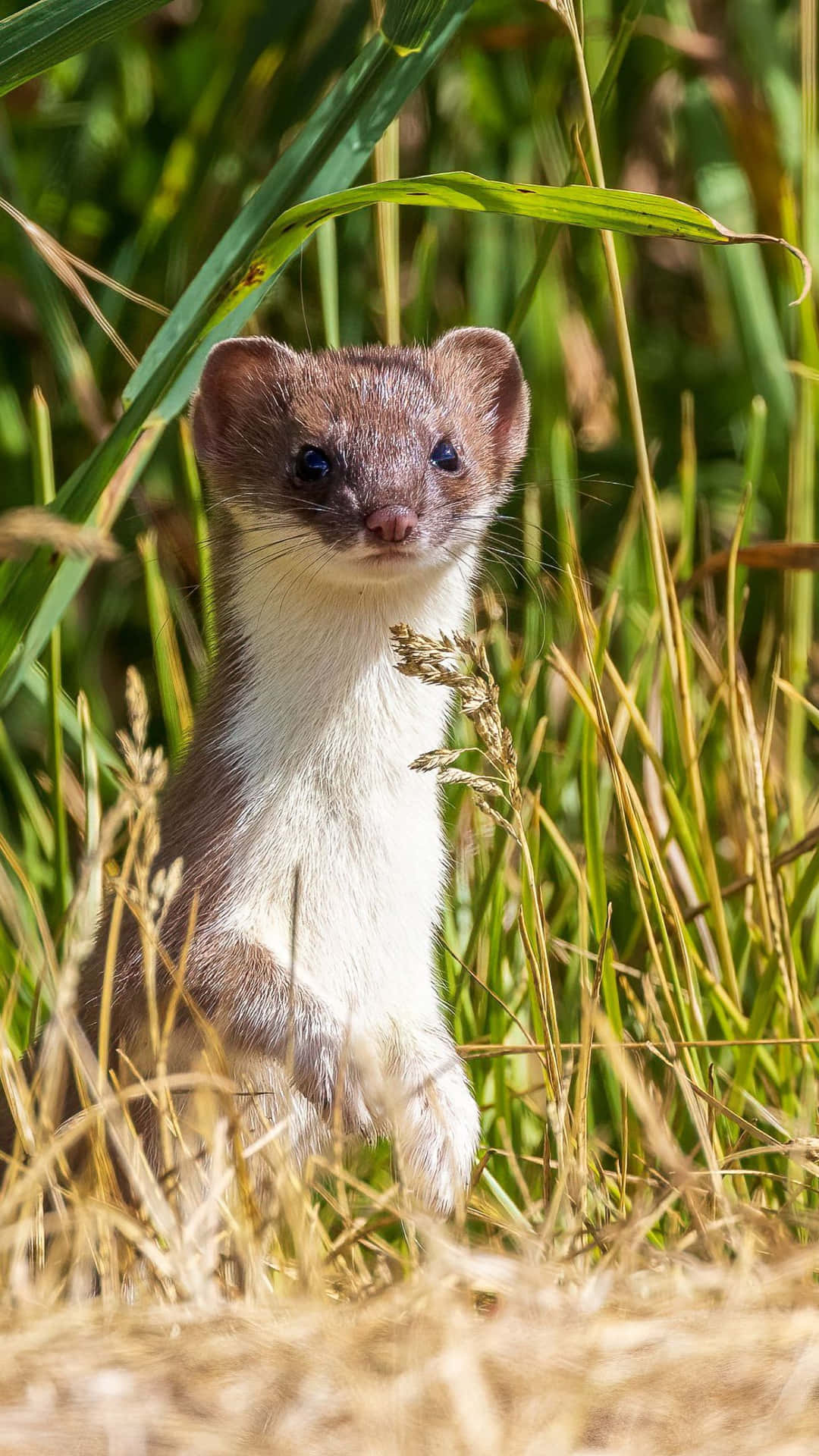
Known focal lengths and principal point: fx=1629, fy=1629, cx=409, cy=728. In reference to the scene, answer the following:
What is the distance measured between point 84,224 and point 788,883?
238cm

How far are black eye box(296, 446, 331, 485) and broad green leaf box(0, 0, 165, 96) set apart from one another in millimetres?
608

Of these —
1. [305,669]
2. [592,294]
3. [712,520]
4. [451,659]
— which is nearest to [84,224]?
[592,294]

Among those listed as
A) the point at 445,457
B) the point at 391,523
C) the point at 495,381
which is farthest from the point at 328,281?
the point at 391,523

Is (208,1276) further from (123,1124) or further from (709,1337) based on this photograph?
(709,1337)

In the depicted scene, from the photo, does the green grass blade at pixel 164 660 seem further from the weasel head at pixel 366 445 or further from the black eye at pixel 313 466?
the black eye at pixel 313 466

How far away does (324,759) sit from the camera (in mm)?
2199

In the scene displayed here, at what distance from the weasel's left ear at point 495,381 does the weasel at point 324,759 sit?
158 millimetres

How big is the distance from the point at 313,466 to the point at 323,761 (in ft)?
1.43

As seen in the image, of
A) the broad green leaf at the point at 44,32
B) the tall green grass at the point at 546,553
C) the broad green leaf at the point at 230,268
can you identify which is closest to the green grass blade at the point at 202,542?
the tall green grass at the point at 546,553

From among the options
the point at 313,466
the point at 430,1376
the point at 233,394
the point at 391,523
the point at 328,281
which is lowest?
the point at 430,1376

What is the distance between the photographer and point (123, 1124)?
5.80ft

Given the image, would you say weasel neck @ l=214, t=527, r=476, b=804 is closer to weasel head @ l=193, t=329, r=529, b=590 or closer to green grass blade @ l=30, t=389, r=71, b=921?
weasel head @ l=193, t=329, r=529, b=590

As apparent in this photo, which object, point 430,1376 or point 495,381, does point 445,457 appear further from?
point 430,1376

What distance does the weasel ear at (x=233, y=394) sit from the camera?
96.5 inches
